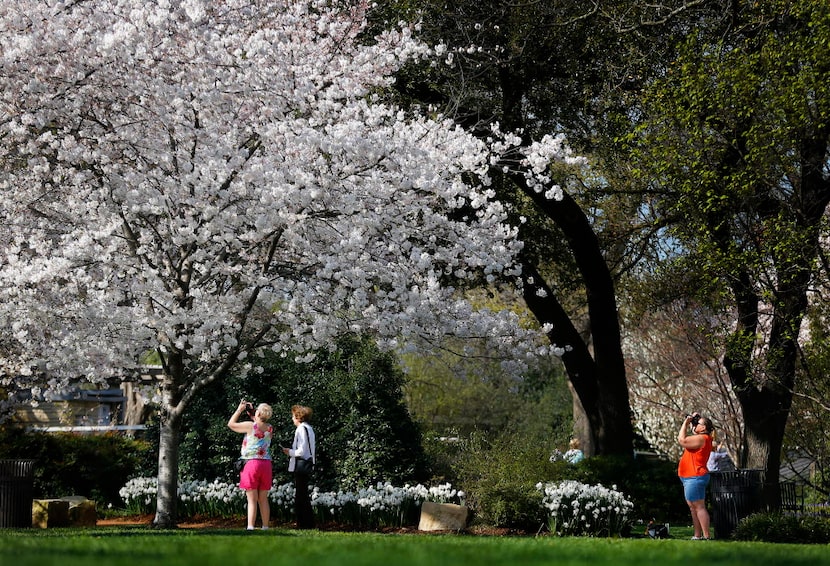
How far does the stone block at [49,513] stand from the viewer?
14219 mm

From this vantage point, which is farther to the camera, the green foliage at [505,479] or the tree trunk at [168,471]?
the green foliage at [505,479]

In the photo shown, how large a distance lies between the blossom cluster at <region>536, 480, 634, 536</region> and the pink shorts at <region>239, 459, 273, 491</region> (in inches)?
144

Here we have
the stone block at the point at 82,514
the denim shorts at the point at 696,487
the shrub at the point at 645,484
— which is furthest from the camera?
the shrub at the point at 645,484

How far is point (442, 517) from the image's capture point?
1384 cm

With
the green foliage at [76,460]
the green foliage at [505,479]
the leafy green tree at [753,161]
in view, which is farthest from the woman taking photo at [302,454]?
the leafy green tree at [753,161]

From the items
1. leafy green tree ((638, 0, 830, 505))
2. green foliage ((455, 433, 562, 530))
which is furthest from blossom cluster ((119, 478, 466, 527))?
leafy green tree ((638, 0, 830, 505))

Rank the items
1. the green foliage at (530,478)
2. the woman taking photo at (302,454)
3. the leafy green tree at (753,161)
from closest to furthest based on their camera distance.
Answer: the woman taking photo at (302,454) → the green foliage at (530,478) → the leafy green tree at (753,161)

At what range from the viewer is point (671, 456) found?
2925 cm

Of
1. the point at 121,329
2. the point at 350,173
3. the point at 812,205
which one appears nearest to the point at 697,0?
the point at 812,205

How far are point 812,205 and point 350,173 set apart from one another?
775cm

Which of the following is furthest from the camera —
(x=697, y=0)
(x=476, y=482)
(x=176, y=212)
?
(x=697, y=0)

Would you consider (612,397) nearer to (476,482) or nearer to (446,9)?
(476,482)

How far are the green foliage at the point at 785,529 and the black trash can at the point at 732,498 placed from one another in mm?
901

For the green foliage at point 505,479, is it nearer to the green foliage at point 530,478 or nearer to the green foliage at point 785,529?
the green foliage at point 530,478
